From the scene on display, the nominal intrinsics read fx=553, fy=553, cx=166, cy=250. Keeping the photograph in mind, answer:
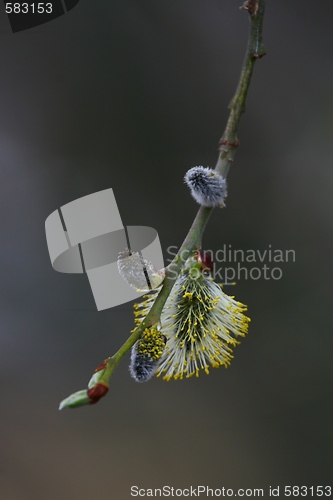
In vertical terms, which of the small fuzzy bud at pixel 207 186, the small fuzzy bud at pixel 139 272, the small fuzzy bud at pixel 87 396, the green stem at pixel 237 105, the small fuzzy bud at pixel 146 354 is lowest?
the small fuzzy bud at pixel 87 396

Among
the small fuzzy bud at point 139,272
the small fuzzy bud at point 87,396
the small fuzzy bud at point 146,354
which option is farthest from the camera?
the small fuzzy bud at point 139,272

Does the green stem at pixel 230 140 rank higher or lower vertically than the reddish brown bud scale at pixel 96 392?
higher

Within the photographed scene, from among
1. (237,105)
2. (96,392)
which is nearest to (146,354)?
(96,392)

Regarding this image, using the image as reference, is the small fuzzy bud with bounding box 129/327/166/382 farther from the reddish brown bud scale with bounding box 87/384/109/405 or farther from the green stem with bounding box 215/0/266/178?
the green stem with bounding box 215/0/266/178

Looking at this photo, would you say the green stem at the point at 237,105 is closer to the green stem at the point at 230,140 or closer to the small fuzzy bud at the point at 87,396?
the green stem at the point at 230,140

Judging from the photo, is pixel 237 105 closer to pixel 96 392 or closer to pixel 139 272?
pixel 139 272

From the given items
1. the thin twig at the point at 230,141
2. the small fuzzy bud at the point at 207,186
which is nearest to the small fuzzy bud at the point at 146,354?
the thin twig at the point at 230,141

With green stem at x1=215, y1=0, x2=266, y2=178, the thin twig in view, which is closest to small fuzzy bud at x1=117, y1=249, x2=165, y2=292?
the thin twig
